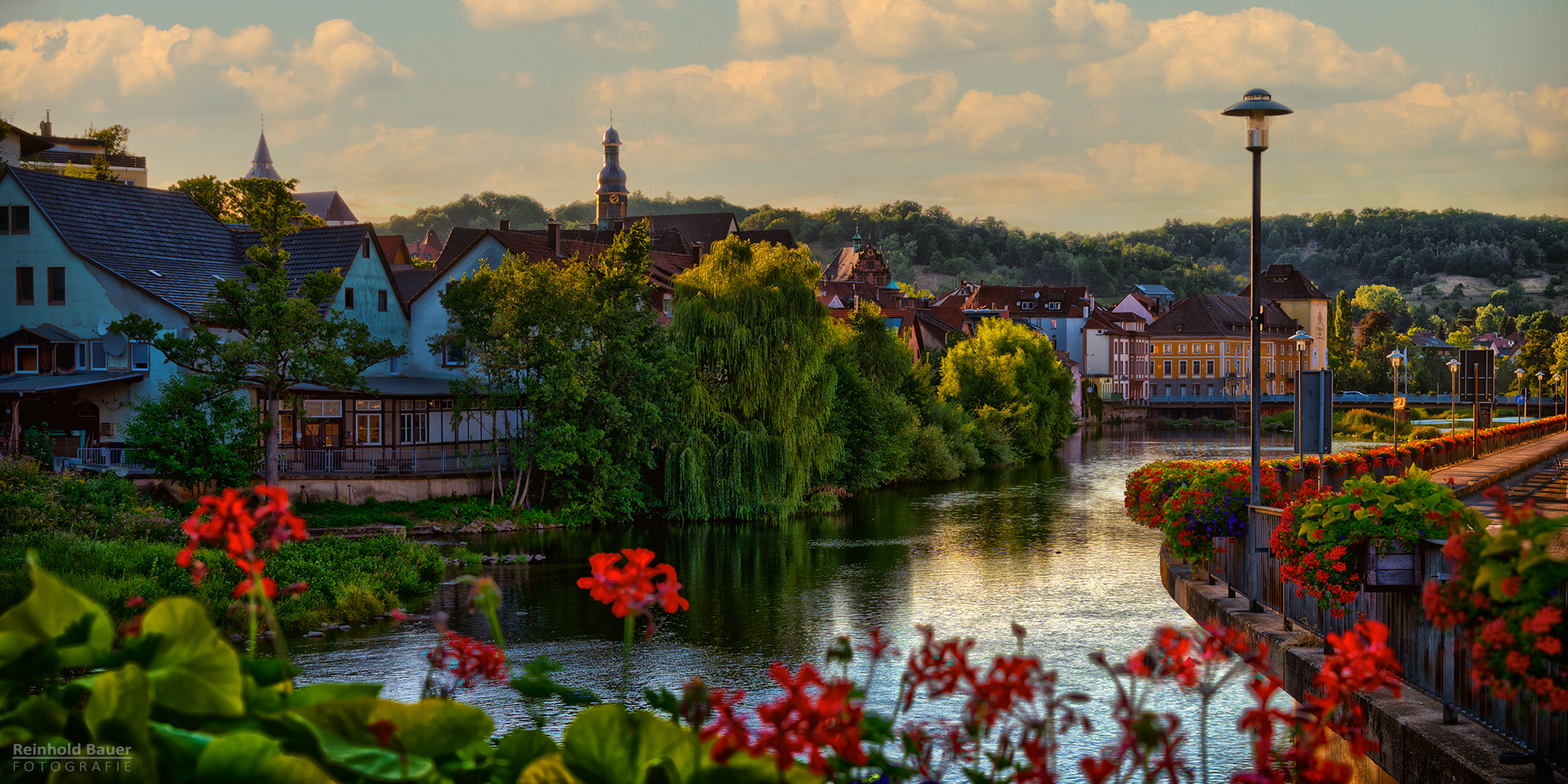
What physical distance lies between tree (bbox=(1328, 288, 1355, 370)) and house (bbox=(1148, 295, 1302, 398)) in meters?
4.17

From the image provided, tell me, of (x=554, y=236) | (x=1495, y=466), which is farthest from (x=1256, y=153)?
(x=554, y=236)

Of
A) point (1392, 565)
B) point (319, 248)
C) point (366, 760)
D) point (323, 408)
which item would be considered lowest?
point (1392, 565)

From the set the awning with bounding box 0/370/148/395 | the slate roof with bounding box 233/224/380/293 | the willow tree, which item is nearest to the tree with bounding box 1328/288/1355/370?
the willow tree

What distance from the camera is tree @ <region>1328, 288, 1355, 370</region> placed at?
126 meters

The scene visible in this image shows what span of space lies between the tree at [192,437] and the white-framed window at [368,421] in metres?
8.25

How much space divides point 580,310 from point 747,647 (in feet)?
60.0

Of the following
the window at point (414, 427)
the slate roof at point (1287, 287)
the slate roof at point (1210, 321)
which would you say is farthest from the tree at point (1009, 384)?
the slate roof at point (1287, 287)

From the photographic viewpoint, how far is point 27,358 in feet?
121

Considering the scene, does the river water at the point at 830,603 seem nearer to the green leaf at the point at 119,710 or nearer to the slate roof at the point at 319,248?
the green leaf at the point at 119,710

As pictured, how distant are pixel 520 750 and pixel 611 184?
389ft

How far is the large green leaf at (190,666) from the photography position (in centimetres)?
204

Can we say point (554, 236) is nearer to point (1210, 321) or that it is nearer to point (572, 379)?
→ point (572, 379)

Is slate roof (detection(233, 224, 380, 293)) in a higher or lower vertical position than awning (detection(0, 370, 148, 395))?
higher

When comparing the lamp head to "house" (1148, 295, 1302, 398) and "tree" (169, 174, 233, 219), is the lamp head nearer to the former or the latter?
"tree" (169, 174, 233, 219)
